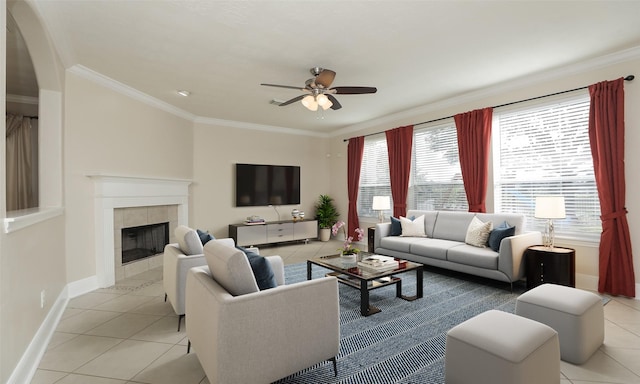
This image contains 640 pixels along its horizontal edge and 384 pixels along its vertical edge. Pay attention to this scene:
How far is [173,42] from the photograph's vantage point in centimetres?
312

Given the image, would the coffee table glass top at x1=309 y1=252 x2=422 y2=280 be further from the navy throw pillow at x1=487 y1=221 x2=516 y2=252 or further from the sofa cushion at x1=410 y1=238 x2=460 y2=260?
the navy throw pillow at x1=487 y1=221 x2=516 y2=252

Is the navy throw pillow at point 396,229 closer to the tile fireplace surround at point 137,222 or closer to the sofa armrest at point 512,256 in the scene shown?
the sofa armrest at point 512,256

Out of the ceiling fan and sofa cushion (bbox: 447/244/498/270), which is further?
sofa cushion (bbox: 447/244/498/270)

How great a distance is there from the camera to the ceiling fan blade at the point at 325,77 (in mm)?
Answer: 3475

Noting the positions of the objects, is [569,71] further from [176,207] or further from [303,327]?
[176,207]

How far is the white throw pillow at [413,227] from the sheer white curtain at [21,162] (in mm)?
5668

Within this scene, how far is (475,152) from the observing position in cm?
476

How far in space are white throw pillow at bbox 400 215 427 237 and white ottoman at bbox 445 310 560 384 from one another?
10.4 ft

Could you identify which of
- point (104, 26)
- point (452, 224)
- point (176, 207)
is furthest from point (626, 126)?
point (176, 207)

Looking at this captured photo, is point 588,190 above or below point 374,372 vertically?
above

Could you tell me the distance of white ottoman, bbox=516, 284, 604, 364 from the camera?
2.17 metres

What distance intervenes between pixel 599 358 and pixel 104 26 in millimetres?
4843

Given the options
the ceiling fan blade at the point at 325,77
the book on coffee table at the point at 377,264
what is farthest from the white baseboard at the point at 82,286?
the ceiling fan blade at the point at 325,77

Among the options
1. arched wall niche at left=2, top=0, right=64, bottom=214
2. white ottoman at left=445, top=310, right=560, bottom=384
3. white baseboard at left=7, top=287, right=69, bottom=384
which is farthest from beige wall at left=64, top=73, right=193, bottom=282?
white ottoman at left=445, top=310, right=560, bottom=384
